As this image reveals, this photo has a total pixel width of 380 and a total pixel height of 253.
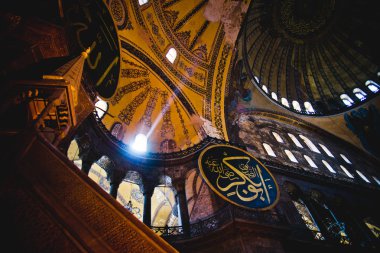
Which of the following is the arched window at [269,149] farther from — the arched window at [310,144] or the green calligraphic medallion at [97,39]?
the green calligraphic medallion at [97,39]

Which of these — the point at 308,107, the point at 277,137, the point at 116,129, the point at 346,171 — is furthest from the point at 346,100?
the point at 116,129

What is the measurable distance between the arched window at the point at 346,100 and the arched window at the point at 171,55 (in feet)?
44.0

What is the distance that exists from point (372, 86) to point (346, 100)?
1794mm

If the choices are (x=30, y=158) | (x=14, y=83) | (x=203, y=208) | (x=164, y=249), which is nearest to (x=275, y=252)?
(x=203, y=208)

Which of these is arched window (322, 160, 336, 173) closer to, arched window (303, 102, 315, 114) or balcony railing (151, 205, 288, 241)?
arched window (303, 102, 315, 114)

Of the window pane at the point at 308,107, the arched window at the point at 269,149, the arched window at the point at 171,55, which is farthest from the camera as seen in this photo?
the window pane at the point at 308,107

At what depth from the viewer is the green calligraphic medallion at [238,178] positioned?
19.3ft

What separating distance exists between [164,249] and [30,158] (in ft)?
4.68

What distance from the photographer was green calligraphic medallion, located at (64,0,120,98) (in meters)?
5.01

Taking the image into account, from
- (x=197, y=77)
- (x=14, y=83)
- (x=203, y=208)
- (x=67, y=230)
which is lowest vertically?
(x=67, y=230)

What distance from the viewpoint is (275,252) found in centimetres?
586

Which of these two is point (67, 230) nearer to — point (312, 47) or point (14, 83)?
point (14, 83)

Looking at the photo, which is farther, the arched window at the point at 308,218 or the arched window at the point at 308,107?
the arched window at the point at 308,107

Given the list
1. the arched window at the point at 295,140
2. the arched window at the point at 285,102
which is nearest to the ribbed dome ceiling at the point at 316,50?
the arched window at the point at 285,102
